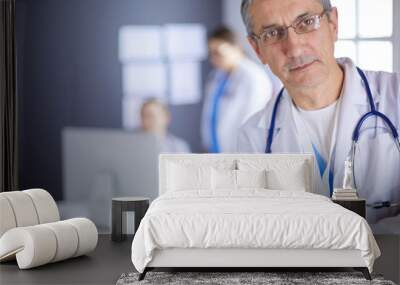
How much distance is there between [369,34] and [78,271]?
3780mm

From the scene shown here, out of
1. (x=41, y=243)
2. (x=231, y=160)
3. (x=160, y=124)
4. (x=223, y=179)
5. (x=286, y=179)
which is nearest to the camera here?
(x=41, y=243)

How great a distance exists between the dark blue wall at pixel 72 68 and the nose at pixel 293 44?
28.9 inches

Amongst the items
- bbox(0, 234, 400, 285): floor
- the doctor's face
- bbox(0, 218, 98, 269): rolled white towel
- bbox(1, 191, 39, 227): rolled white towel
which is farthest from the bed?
the doctor's face

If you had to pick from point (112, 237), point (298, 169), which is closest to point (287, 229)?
point (298, 169)

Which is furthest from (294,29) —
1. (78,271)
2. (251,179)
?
(78,271)

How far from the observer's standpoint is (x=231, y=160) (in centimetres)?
673

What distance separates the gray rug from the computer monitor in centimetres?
225

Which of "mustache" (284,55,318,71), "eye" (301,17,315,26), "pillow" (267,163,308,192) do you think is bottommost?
"pillow" (267,163,308,192)

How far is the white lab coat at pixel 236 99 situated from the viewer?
6.90m

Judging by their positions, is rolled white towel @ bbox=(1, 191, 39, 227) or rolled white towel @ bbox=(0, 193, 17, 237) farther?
rolled white towel @ bbox=(1, 191, 39, 227)

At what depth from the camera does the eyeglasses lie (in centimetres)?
674

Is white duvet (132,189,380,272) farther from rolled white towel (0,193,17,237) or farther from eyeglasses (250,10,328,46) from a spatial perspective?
eyeglasses (250,10,328,46)

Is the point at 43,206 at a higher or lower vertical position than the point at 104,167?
lower

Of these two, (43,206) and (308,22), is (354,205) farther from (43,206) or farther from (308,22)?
(43,206)
